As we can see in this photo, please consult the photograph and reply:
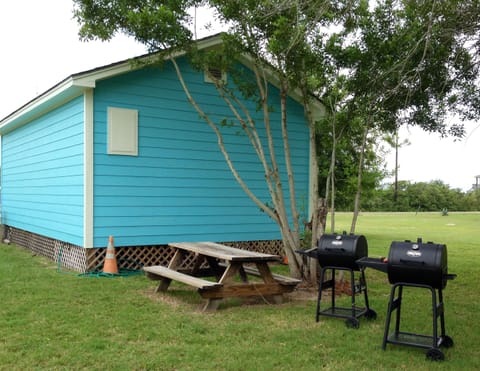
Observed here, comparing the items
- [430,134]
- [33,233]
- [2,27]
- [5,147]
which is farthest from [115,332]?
[2,27]

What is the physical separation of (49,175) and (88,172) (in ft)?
7.90

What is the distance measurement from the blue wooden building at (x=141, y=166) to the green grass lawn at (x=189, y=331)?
4.67ft

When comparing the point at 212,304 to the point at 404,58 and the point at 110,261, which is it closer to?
the point at 110,261

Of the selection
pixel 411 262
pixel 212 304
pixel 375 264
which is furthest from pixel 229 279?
pixel 411 262

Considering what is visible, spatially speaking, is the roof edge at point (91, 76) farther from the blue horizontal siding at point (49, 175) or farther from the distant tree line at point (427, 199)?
the distant tree line at point (427, 199)

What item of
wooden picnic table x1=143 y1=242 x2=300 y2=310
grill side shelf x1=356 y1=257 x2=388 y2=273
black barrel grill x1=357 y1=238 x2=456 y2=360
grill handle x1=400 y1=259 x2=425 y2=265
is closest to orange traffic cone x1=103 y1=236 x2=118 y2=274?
wooden picnic table x1=143 y1=242 x2=300 y2=310

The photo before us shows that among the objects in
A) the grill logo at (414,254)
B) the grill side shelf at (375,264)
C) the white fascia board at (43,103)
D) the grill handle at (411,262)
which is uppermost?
the white fascia board at (43,103)

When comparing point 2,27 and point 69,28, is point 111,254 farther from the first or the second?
point 2,27

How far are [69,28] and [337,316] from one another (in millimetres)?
6138

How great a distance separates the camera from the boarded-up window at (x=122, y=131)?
26.5 ft

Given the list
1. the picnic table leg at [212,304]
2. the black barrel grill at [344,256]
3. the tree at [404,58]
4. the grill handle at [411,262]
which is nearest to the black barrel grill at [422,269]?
the grill handle at [411,262]

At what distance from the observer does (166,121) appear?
863cm

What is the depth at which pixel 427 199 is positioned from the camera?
46.0 m

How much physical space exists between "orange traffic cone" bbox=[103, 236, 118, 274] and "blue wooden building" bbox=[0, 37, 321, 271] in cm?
20
